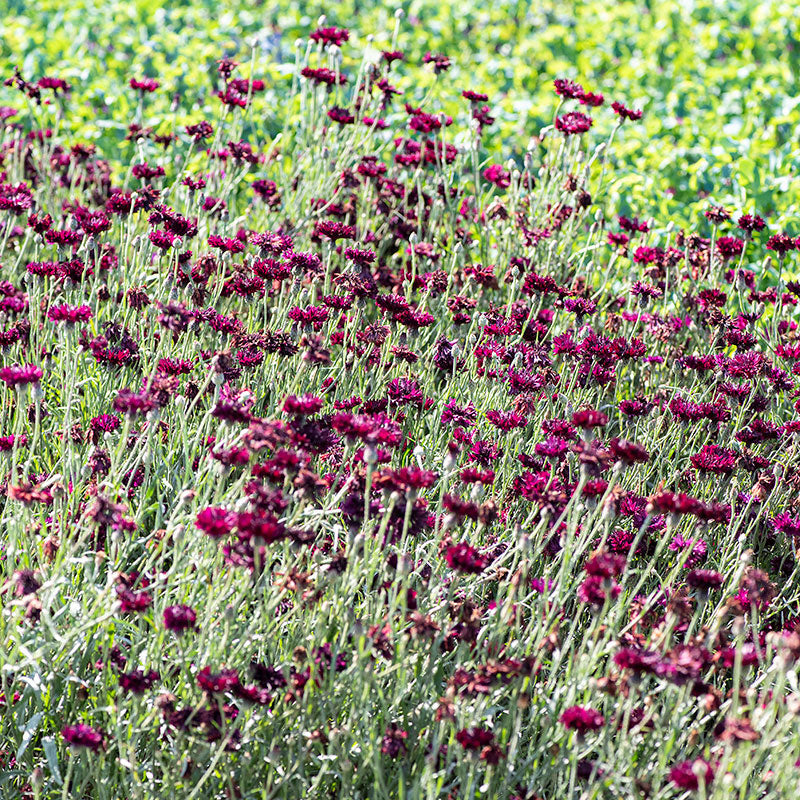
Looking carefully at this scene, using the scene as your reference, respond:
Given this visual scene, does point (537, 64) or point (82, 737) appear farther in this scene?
point (537, 64)

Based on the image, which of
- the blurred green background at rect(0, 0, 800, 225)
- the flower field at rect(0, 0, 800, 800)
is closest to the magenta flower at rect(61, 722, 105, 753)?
the flower field at rect(0, 0, 800, 800)

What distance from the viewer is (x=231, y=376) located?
3127 millimetres

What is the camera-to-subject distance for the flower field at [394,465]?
2.45 meters

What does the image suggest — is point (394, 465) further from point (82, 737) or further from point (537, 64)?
point (537, 64)

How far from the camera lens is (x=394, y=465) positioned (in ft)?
11.7

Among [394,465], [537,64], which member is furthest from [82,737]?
[537,64]

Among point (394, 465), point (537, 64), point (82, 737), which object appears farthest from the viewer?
point (537, 64)

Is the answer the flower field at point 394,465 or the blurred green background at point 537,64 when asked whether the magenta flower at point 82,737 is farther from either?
the blurred green background at point 537,64

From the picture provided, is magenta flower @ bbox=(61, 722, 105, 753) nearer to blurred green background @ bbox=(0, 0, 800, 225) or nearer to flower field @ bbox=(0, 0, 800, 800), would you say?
flower field @ bbox=(0, 0, 800, 800)

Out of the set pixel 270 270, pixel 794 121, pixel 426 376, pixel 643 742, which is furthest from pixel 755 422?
pixel 794 121

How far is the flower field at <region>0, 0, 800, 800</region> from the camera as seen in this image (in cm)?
245

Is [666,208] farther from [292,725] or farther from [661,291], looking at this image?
[292,725]

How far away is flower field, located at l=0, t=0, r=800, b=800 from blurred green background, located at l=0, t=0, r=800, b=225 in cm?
6

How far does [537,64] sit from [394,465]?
5565 mm
